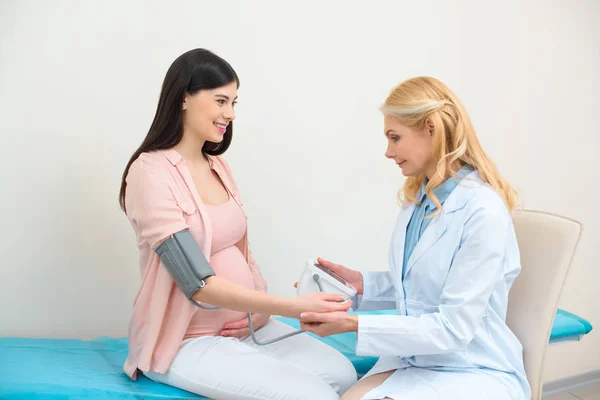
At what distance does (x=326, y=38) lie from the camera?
249cm

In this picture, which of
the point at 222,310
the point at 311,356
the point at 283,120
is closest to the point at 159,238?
the point at 222,310

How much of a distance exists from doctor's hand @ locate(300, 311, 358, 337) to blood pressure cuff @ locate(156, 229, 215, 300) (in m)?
0.29

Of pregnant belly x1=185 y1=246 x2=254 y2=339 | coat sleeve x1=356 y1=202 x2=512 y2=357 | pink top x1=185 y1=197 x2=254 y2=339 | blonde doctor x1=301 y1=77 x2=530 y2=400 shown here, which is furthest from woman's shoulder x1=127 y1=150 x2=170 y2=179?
coat sleeve x1=356 y1=202 x2=512 y2=357

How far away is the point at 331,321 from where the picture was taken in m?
1.60

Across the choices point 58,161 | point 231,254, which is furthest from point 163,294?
point 58,161

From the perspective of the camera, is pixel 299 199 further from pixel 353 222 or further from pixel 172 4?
pixel 172 4

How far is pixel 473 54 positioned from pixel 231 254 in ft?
5.43

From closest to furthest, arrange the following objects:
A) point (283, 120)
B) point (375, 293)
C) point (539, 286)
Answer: point (539, 286), point (375, 293), point (283, 120)

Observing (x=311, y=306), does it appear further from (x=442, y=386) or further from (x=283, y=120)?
(x=283, y=120)

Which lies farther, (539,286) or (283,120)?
(283,120)

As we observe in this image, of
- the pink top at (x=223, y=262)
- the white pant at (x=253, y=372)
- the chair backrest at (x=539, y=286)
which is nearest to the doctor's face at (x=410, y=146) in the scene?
the chair backrest at (x=539, y=286)

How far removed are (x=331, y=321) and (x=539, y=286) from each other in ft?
2.05

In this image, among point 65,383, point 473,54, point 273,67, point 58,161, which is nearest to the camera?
point 65,383

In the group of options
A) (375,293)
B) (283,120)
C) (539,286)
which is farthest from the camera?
(283,120)
